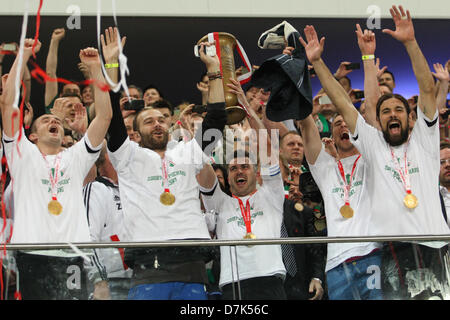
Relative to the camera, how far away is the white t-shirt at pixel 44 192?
4113 millimetres

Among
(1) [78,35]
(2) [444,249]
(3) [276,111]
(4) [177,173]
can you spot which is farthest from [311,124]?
(1) [78,35]

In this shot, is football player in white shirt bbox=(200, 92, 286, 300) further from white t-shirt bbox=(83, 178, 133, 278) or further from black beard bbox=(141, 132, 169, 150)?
white t-shirt bbox=(83, 178, 133, 278)

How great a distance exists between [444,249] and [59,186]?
2.17m

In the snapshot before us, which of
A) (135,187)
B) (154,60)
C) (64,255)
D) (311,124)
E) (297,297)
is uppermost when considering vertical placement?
(154,60)

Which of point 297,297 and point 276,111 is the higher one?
point 276,111

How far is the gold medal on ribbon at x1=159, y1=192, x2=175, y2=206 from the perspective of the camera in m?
4.32

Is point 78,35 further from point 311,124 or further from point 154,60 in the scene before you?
point 311,124

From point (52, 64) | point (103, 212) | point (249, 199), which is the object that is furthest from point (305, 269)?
point (52, 64)

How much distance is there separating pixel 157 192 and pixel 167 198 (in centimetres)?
7

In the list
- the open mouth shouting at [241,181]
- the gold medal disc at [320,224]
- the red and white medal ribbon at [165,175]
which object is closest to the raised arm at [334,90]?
the gold medal disc at [320,224]

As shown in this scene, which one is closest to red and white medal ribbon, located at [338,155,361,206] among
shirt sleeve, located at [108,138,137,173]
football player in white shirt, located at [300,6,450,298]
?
football player in white shirt, located at [300,6,450,298]

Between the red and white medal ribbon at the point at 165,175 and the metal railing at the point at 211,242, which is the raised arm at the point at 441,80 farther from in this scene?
the red and white medal ribbon at the point at 165,175

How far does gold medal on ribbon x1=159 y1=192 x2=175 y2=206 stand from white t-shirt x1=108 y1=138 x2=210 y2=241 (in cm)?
2

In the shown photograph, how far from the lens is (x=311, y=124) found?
460 cm
